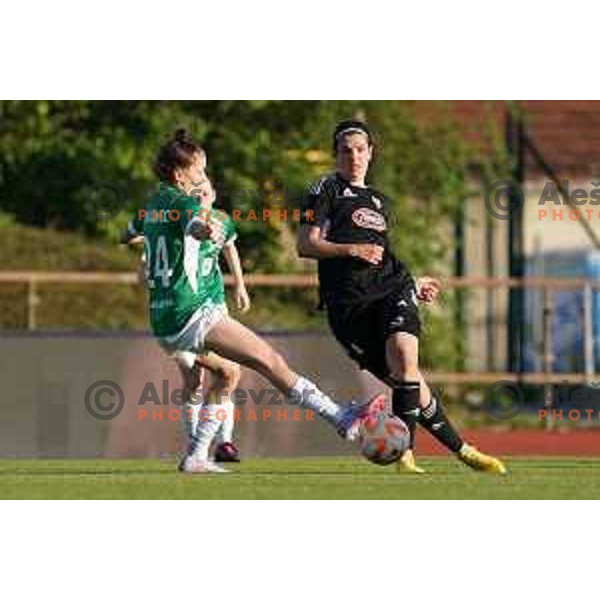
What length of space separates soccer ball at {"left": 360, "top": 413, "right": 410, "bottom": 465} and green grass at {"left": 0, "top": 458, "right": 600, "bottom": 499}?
0.52 feet

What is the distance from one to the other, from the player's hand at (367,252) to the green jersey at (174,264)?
0.74 m

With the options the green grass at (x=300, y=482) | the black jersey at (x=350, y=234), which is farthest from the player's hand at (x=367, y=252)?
the green grass at (x=300, y=482)

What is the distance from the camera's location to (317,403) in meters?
12.9

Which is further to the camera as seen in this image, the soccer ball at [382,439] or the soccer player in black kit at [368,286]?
the soccer player in black kit at [368,286]

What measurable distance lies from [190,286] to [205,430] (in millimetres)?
→ 939

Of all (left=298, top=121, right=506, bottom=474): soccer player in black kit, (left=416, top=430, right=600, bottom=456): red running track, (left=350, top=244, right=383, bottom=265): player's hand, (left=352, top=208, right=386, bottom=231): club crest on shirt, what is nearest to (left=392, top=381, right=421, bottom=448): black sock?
(left=298, top=121, right=506, bottom=474): soccer player in black kit

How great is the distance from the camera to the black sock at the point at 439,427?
43.7 feet

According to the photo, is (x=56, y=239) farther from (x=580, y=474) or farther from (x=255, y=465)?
(x=580, y=474)

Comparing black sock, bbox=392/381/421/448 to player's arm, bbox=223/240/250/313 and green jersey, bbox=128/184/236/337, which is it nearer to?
player's arm, bbox=223/240/250/313

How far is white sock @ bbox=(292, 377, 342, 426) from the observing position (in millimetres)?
12844

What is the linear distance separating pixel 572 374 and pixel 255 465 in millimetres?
11844

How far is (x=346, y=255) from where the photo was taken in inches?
515

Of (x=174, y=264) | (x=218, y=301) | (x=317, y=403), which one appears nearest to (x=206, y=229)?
(x=174, y=264)

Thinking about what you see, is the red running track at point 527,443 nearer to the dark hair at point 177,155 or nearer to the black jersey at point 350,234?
the black jersey at point 350,234
